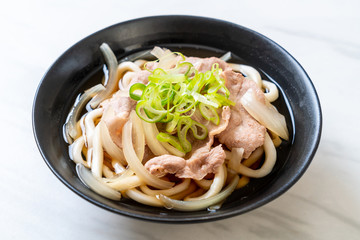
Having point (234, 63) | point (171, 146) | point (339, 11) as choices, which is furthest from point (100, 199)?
point (339, 11)

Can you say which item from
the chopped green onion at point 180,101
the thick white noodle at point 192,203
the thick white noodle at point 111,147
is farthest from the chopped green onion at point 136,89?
the thick white noodle at point 192,203

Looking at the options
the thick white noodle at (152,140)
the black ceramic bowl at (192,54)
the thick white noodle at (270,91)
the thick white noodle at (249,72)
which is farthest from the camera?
the thick white noodle at (249,72)

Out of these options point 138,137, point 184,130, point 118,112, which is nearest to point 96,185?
point 138,137

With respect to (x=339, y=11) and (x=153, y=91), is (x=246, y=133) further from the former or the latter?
(x=339, y=11)

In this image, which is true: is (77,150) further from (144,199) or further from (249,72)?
(249,72)

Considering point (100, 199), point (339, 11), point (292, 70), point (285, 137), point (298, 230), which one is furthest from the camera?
point (339, 11)

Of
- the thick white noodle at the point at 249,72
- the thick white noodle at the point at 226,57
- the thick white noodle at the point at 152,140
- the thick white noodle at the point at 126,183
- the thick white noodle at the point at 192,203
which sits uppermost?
the thick white noodle at the point at 226,57

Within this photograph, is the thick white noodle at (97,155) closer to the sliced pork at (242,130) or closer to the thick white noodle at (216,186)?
the thick white noodle at (216,186)
